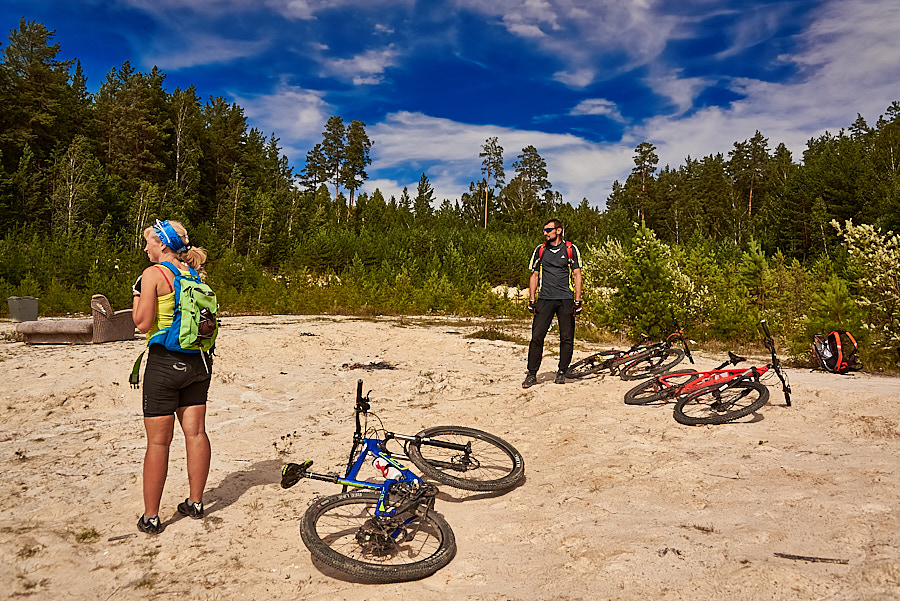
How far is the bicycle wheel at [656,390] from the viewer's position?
646cm

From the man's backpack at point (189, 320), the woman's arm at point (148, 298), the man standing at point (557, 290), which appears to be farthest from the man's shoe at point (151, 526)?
the man standing at point (557, 290)

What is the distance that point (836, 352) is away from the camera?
8.57 metres

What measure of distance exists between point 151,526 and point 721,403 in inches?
220

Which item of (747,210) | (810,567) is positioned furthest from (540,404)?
(747,210)

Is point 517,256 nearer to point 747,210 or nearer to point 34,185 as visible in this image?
point 34,185

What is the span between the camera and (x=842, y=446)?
186 inches

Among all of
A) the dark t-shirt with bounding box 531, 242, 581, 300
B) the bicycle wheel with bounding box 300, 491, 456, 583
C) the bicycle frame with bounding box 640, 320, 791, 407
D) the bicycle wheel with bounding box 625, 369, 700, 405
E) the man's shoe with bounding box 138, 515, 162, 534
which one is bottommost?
the man's shoe with bounding box 138, 515, 162, 534

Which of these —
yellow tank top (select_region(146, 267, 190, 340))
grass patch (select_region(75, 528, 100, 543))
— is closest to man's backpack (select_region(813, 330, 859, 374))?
yellow tank top (select_region(146, 267, 190, 340))

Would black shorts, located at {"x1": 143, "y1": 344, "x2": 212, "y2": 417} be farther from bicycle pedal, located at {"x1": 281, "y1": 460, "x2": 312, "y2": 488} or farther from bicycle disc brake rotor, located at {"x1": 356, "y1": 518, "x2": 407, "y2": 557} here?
bicycle disc brake rotor, located at {"x1": 356, "y1": 518, "x2": 407, "y2": 557}

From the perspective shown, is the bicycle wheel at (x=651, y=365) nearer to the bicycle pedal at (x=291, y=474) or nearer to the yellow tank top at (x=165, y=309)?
the bicycle pedal at (x=291, y=474)

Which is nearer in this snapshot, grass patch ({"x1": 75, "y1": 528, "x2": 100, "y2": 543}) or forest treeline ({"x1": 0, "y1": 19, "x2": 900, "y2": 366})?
grass patch ({"x1": 75, "y1": 528, "x2": 100, "y2": 543})

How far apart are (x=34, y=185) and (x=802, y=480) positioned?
4344 centimetres

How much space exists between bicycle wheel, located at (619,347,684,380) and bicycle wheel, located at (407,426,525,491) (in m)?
3.50

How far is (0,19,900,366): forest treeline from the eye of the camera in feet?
43.6
